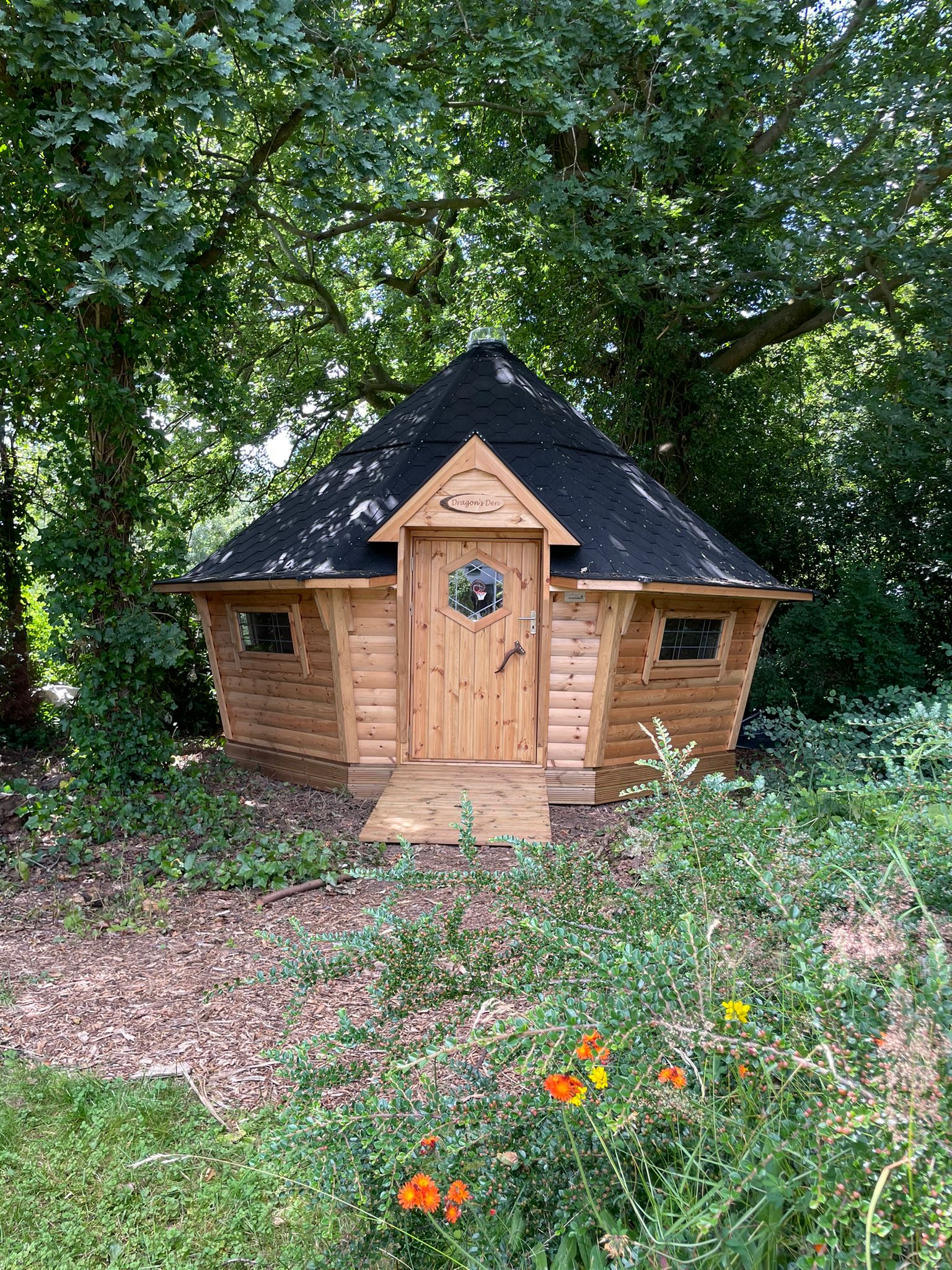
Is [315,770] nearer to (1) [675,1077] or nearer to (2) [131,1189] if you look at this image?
(2) [131,1189]

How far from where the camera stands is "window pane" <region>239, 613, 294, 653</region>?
889 centimetres

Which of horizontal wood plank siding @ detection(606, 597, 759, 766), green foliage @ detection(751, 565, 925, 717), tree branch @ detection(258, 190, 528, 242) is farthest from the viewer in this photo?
green foliage @ detection(751, 565, 925, 717)

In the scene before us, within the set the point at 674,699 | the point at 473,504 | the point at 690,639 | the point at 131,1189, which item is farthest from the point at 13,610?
the point at 131,1189

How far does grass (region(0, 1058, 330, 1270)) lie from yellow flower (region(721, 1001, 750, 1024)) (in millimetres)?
1349

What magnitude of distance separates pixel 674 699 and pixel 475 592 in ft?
8.12

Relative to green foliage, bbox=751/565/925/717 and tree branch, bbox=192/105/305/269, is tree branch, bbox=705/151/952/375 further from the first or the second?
tree branch, bbox=192/105/305/269

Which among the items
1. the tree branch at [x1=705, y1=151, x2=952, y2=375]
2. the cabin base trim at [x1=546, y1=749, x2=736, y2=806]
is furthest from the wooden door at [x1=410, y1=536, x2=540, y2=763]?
the tree branch at [x1=705, y1=151, x2=952, y2=375]

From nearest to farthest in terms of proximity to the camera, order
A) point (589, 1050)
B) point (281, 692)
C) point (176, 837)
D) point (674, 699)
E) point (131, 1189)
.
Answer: point (589, 1050), point (131, 1189), point (176, 837), point (674, 699), point (281, 692)

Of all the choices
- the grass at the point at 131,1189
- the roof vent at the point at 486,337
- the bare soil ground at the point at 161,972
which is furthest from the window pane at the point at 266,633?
the grass at the point at 131,1189

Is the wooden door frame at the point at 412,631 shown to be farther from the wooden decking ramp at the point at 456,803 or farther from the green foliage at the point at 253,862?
the green foliage at the point at 253,862

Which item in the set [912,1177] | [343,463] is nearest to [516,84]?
[343,463]

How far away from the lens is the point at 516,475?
25.5 feet

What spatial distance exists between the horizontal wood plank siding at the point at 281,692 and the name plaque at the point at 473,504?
1.77m

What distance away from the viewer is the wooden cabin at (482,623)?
25.5 ft
